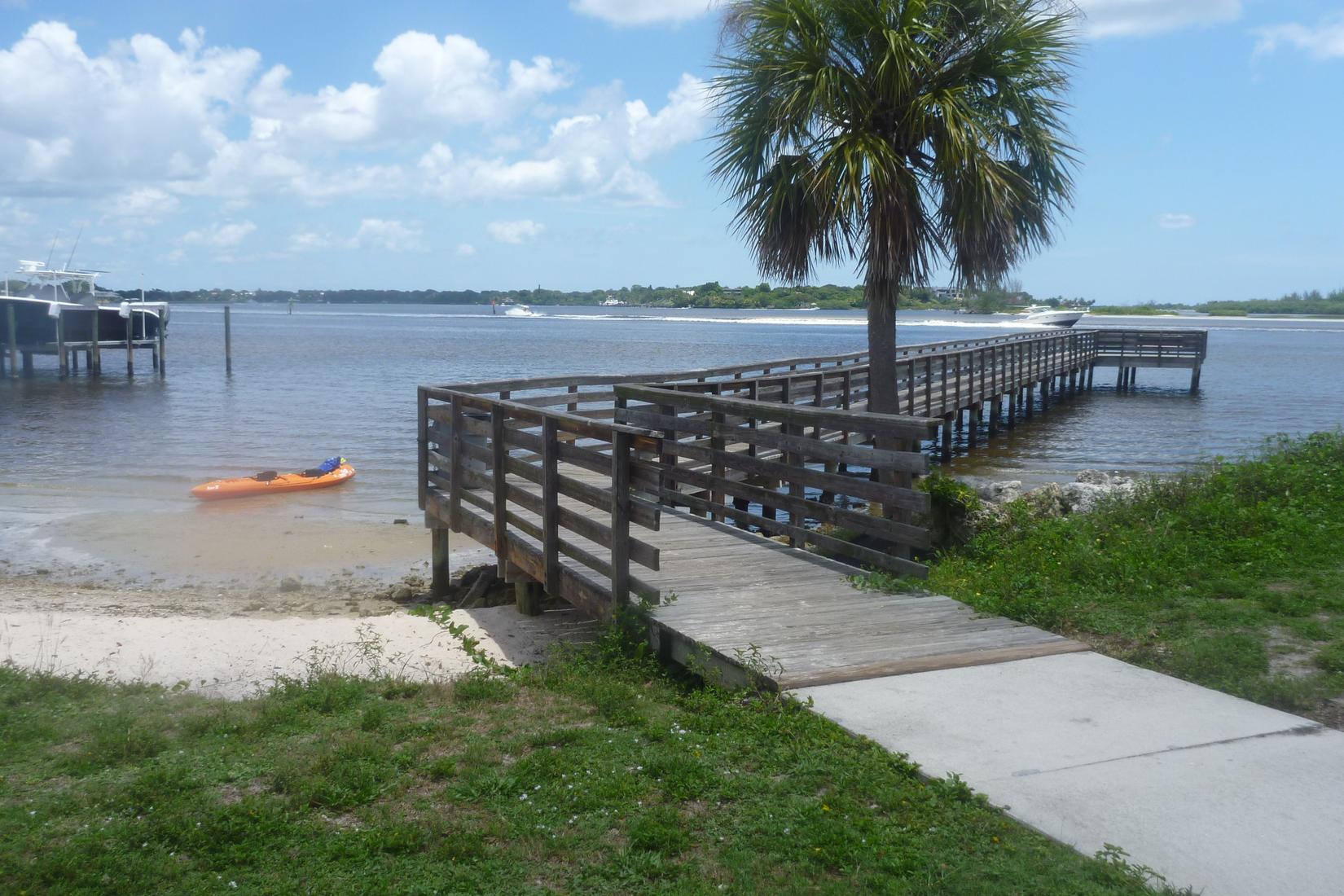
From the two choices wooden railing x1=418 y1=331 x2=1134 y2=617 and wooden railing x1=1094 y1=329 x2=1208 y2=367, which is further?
wooden railing x1=1094 y1=329 x2=1208 y2=367

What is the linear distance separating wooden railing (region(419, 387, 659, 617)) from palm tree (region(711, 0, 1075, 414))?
3.91 m

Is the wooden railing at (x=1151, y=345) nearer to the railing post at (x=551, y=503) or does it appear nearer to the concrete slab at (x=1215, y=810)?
the railing post at (x=551, y=503)

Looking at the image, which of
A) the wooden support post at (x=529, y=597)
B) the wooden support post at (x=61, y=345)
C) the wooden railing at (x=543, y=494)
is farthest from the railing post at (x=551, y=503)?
the wooden support post at (x=61, y=345)

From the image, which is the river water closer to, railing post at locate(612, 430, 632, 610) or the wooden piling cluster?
the wooden piling cluster

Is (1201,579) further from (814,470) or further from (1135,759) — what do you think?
(1135,759)

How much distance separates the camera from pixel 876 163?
38.1 feet

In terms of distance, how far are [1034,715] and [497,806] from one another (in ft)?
8.22

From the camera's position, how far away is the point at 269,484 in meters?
19.3

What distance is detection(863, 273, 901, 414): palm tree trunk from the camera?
12828mm

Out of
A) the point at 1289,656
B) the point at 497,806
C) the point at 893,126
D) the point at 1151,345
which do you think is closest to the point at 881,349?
the point at 893,126

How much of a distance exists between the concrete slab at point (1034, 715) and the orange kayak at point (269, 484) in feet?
51.2

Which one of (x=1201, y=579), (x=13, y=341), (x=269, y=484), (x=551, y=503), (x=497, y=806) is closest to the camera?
(x=497, y=806)

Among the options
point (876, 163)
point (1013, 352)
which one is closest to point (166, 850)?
point (876, 163)

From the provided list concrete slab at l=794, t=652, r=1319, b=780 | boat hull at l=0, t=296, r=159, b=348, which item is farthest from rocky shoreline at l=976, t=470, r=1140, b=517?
boat hull at l=0, t=296, r=159, b=348
